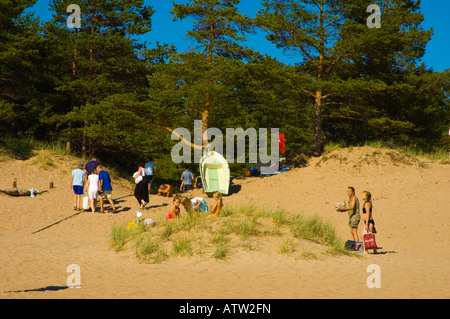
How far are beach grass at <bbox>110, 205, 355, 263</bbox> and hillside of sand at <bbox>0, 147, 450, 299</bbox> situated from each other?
0.27 m

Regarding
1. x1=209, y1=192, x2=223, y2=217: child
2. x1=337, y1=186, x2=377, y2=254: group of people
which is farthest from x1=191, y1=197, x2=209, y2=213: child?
x1=337, y1=186, x2=377, y2=254: group of people

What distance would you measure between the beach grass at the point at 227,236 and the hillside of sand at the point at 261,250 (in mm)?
267

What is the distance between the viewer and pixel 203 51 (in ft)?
82.4

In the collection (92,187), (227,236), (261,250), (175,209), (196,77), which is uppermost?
(196,77)

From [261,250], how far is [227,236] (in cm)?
91

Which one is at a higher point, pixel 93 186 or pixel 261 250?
pixel 93 186

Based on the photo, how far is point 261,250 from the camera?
10633mm

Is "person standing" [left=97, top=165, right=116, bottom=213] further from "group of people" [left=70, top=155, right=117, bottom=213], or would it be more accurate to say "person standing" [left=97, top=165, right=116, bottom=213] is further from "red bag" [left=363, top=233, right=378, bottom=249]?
"red bag" [left=363, top=233, right=378, bottom=249]

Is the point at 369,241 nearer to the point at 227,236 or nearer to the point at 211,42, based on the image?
the point at 227,236

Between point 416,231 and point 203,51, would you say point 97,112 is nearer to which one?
point 203,51

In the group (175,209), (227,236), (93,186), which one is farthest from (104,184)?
(227,236)

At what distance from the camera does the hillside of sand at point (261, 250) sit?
784 centimetres

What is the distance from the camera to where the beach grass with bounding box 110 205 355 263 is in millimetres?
10422

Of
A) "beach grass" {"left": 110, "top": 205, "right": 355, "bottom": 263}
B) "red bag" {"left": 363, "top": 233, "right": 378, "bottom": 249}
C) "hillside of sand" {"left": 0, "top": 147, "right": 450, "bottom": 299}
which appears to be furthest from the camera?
"red bag" {"left": 363, "top": 233, "right": 378, "bottom": 249}
